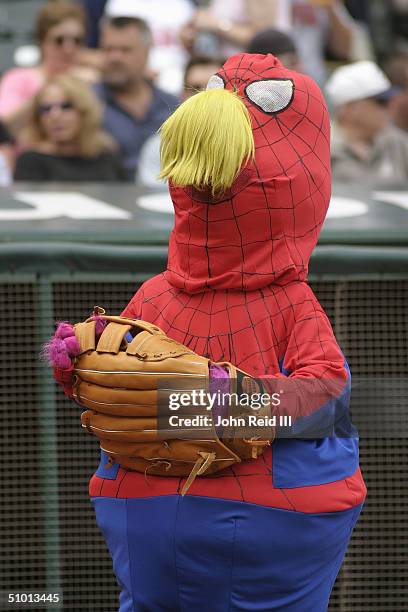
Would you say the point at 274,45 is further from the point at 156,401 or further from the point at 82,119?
the point at 156,401

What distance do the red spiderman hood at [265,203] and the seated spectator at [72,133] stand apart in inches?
114

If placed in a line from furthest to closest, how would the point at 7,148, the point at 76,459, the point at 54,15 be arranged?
the point at 54,15 → the point at 7,148 → the point at 76,459

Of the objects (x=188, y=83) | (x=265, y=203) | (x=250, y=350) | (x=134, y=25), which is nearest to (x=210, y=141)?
(x=265, y=203)

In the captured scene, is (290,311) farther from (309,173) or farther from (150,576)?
(150,576)

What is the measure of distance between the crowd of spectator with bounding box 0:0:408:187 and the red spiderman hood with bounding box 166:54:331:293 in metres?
1.28

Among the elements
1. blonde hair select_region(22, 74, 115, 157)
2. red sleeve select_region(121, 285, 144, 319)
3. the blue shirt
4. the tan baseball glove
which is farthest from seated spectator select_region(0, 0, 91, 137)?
the tan baseball glove

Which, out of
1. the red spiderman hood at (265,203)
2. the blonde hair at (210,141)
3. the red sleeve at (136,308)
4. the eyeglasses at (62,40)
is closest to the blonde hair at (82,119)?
the eyeglasses at (62,40)

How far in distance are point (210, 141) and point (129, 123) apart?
13.1 feet

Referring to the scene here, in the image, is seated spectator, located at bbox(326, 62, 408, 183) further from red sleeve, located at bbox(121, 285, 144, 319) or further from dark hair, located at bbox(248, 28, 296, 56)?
red sleeve, located at bbox(121, 285, 144, 319)

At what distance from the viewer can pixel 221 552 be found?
87.6 inches

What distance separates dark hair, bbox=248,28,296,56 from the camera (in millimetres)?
5738

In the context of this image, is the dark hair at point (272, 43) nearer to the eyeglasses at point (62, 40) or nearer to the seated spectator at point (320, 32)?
the eyeglasses at point (62, 40)

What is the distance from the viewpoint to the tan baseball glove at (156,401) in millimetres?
2129

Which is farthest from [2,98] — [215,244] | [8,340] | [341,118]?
[215,244]
